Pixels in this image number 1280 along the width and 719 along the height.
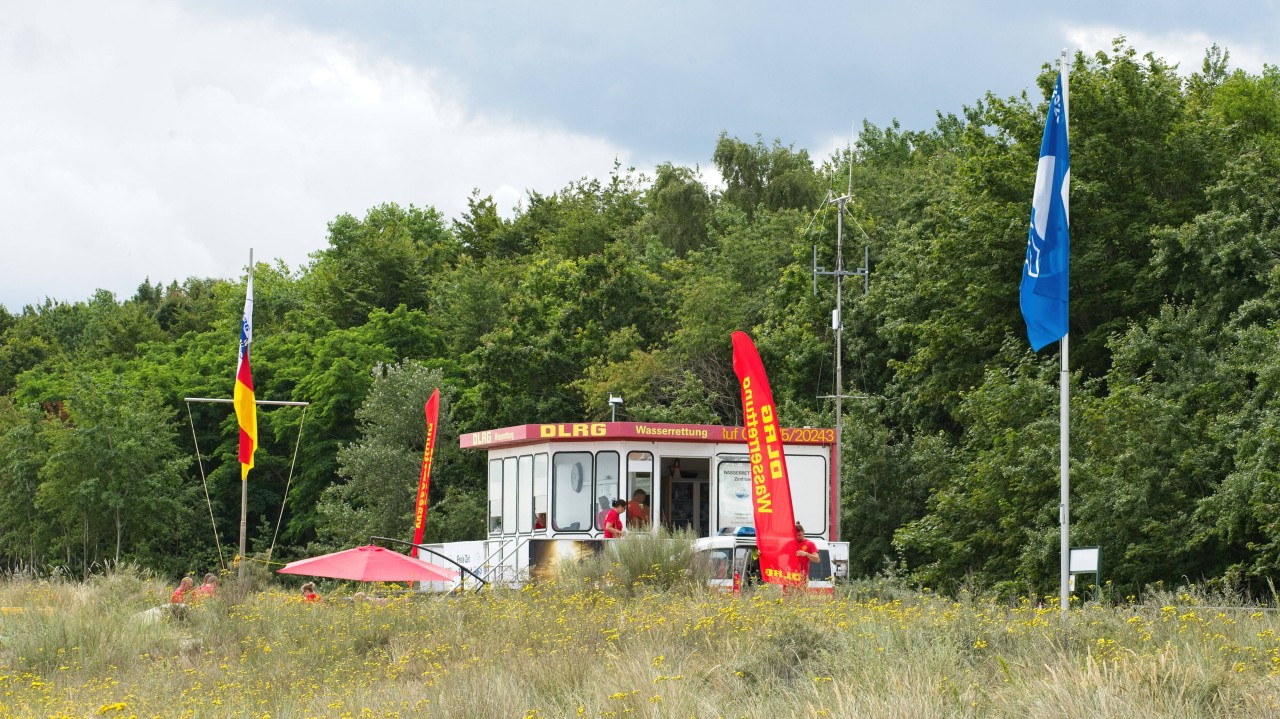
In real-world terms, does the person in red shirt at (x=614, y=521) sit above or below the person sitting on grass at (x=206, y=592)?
above

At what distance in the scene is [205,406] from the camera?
6094 cm

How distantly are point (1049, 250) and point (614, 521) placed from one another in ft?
26.7

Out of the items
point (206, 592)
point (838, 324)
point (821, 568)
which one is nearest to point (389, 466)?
point (838, 324)

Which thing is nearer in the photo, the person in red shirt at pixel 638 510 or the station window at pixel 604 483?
the person in red shirt at pixel 638 510

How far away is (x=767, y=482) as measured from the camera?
1834 centimetres

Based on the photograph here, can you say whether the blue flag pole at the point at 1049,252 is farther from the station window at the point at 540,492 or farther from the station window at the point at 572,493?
the station window at the point at 540,492

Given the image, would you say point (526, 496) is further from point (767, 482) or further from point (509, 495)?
point (767, 482)

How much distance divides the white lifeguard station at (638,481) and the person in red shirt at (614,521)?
0.64 metres

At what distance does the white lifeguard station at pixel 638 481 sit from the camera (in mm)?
22609

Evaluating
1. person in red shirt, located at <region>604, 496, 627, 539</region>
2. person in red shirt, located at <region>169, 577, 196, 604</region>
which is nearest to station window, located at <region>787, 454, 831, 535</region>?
person in red shirt, located at <region>604, 496, 627, 539</region>

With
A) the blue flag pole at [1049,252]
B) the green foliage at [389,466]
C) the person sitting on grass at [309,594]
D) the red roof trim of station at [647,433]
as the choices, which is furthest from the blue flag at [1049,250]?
the green foliage at [389,466]

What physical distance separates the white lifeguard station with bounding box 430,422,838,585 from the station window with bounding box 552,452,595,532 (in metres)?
0.02

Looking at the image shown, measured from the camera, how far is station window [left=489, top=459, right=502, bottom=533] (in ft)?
81.1

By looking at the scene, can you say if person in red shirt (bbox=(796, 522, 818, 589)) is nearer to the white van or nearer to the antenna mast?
the white van
